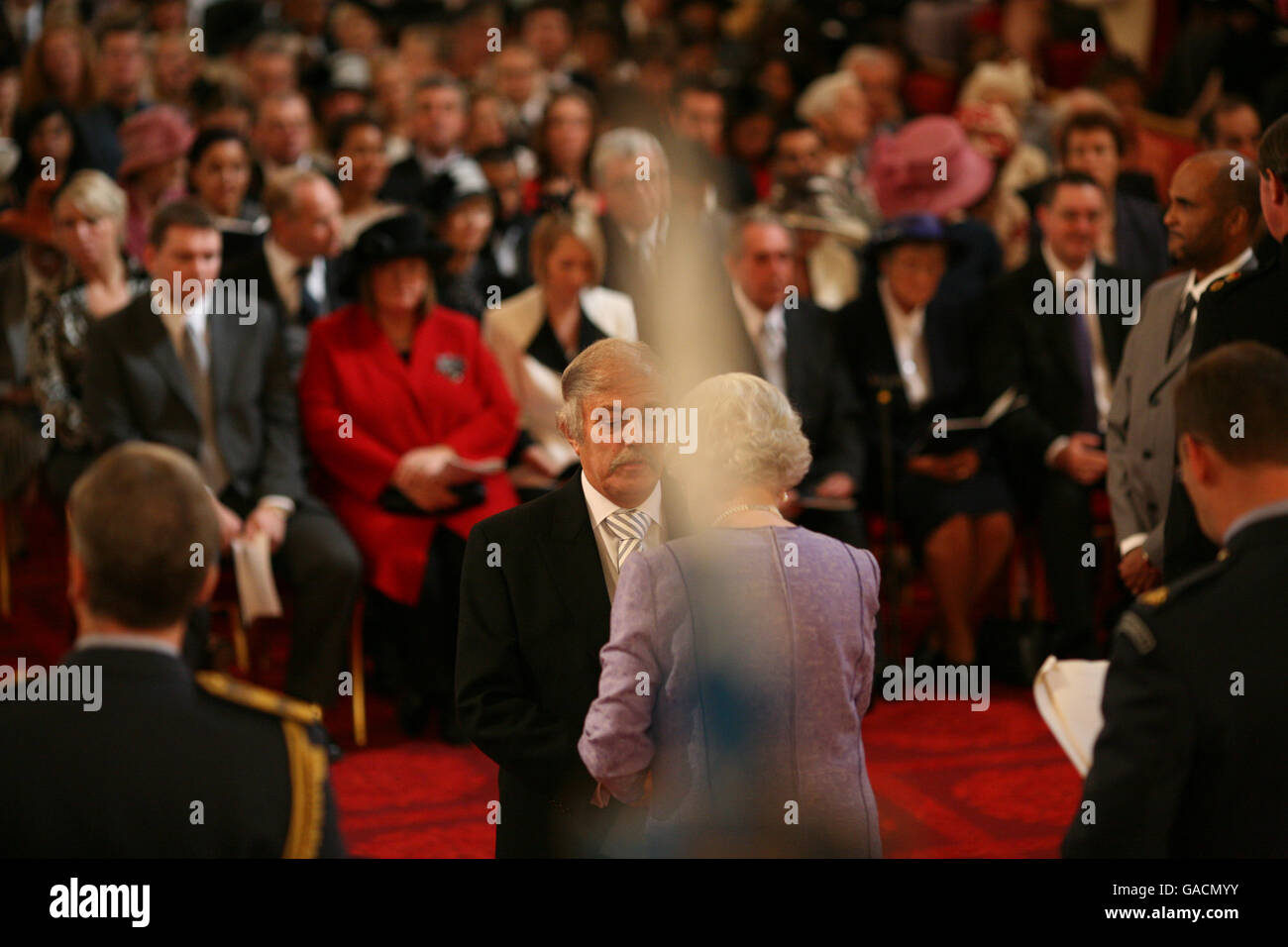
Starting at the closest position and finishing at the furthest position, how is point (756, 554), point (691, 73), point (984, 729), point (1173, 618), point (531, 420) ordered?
point (1173, 618), point (756, 554), point (984, 729), point (531, 420), point (691, 73)

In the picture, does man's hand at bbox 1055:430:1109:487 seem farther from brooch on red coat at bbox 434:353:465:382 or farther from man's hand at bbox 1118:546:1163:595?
brooch on red coat at bbox 434:353:465:382

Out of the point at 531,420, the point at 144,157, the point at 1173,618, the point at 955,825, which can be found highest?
the point at 144,157

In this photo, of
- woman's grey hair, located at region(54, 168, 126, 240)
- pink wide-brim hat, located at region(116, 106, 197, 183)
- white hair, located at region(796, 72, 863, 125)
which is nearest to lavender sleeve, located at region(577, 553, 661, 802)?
woman's grey hair, located at region(54, 168, 126, 240)

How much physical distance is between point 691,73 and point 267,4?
3.06 meters

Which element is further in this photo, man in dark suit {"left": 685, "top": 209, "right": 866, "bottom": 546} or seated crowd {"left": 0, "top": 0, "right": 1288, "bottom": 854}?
man in dark suit {"left": 685, "top": 209, "right": 866, "bottom": 546}

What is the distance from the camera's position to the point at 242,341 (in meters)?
4.36

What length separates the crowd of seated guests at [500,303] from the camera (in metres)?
4.28

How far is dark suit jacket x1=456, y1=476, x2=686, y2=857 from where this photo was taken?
232cm

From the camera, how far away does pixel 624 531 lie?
8.01 feet

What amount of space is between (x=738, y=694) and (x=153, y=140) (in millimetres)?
4303

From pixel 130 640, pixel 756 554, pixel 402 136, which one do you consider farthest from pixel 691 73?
pixel 130 640

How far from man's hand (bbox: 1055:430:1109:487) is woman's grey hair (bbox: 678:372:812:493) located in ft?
8.68

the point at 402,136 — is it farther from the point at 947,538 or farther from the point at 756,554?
the point at 756,554

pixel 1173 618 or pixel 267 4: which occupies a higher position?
pixel 267 4
